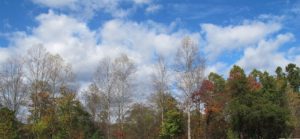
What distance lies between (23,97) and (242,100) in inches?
953

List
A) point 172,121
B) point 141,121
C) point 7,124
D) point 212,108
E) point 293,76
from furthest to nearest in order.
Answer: point 293,76, point 141,121, point 172,121, point 212,108, point 7,124

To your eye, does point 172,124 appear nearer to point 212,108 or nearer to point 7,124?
point 212,108

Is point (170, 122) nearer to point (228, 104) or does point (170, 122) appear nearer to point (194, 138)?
point (194, 138)

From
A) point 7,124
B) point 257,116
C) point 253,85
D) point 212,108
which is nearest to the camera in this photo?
point 7,124

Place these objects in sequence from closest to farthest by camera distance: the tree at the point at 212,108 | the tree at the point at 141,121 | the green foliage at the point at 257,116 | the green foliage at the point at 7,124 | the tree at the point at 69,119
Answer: the green foliage at the point at 7,124 < the green foliage at the point at 257,116 < the tree at the point at 69,119 < the tree at the point at 212,108 < the tree at the point at 141,121

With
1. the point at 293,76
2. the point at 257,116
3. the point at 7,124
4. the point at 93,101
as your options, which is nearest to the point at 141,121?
the point at 93,101

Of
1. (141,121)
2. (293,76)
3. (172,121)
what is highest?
(293,76)

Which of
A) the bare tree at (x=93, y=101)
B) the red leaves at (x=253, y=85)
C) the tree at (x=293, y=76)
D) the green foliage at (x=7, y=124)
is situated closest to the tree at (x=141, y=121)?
the bare tree at (x=93, y=101)

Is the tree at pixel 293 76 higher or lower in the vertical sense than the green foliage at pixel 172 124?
higher

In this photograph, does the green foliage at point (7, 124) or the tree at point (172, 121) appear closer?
the green foliage at point (7, 124)

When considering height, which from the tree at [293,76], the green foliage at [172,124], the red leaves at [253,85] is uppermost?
the tree at [293,76]

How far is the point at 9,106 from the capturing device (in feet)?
150

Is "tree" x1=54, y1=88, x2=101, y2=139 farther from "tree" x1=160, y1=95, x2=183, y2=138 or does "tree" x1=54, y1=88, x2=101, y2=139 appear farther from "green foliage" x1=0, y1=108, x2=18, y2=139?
"tree" x1=160, y1=95, x2=183, y2=138

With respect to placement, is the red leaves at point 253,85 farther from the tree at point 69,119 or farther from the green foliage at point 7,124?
the green foliage at point 7,124
